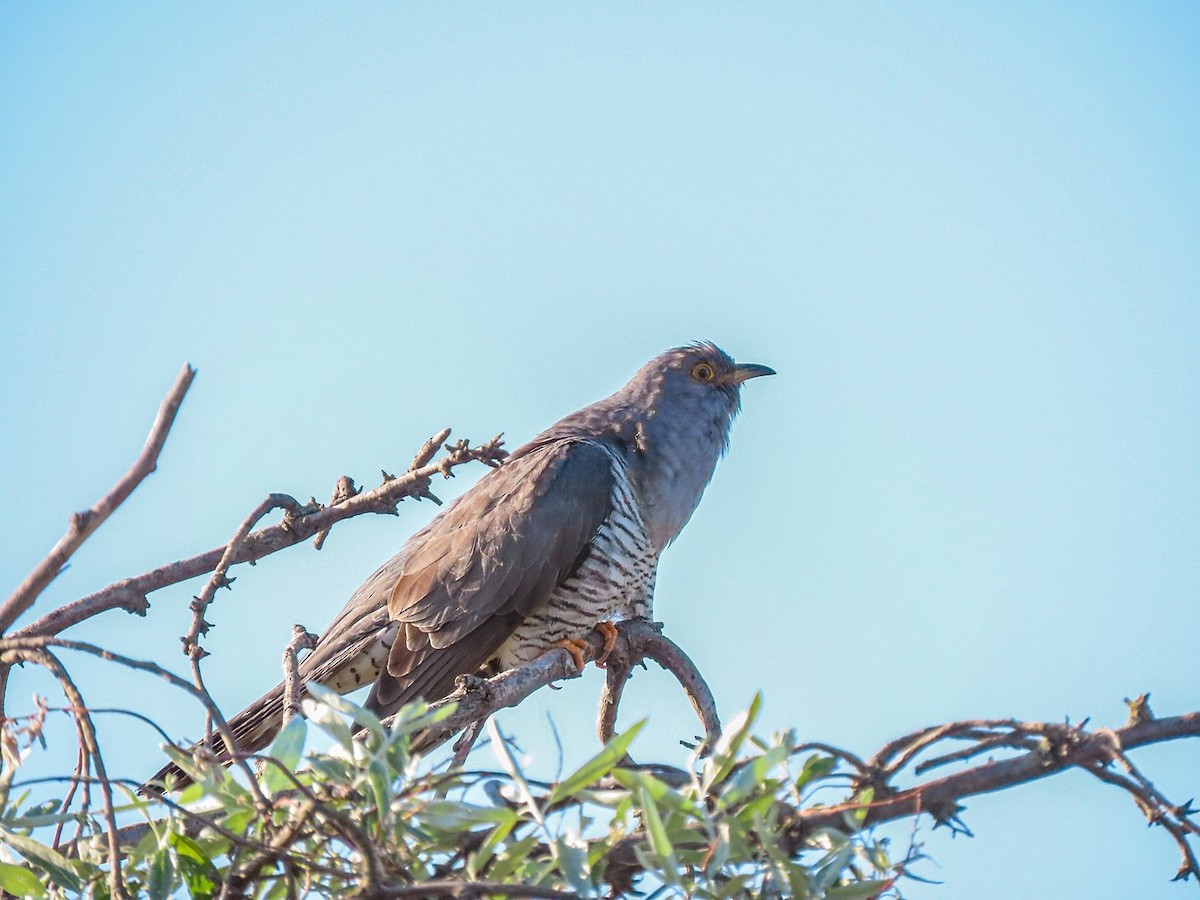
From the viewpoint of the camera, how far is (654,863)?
78.7 inches

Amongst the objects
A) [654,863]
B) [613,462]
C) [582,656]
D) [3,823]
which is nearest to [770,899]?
[654,863]

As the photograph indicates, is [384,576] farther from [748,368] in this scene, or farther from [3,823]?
[3,823]

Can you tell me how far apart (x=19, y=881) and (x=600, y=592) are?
3.21m

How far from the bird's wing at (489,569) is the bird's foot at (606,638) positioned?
0.90 ft

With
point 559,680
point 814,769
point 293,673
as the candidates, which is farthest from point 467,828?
point 559,680

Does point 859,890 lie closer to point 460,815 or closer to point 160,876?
point 460,815

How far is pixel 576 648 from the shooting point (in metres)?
5.12

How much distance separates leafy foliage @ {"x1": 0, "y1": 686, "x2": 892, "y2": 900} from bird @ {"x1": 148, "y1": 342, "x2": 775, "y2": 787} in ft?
8.78

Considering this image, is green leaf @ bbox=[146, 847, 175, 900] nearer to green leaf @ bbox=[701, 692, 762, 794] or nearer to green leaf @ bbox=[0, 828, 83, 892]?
green leaf @ bbox=[0, 828, 83, 892]

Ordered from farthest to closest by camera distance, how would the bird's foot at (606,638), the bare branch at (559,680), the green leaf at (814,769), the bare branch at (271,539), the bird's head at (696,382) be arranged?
the bird's head at (696,382), the bird's foot at (606,638), the bare branch at (559,680), the bare branch at (271,539), the green leaf at (814,769)

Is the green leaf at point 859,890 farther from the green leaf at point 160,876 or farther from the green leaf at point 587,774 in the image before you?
the green leaf at point 160,876

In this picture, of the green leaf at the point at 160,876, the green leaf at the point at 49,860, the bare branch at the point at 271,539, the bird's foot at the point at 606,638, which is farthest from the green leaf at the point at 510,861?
the bird's foot at the point at 606,638

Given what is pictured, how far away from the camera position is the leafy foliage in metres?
2.03

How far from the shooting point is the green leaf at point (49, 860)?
2.32m
